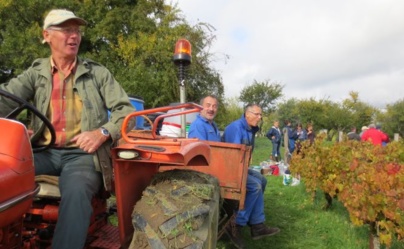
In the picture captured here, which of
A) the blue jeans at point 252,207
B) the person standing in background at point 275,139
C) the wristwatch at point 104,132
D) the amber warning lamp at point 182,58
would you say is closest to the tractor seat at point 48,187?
the wristwatch at point 104,132

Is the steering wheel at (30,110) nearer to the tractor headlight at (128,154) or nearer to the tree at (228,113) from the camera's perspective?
the tractor headlight at (128,154)

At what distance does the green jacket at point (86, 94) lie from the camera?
91.4 inches

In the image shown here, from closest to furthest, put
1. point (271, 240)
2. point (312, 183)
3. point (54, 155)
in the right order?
point (54, 155) → point (271, 240) → point (312, 183)

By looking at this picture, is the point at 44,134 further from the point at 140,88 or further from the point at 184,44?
the point at 140,88

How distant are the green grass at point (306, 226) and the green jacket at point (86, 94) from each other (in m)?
2.81

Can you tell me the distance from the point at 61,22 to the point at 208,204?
4.43 ft

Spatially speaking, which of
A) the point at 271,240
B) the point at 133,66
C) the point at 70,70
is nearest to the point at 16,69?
the point at 133,66

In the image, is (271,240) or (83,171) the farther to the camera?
(271,240)

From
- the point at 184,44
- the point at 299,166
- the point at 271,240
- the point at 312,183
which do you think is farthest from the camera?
the point at 299,166

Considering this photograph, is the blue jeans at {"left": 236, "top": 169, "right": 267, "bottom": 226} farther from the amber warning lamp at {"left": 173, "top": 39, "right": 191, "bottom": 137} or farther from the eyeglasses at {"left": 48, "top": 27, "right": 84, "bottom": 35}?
the eyeglasses at {"left": 48, "top": 27, "right": 84, "bottom": 35}

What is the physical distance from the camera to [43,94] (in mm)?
2408

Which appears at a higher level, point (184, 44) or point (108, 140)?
point (184, 44)

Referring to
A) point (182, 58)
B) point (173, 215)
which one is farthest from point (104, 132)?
point (182, 58)

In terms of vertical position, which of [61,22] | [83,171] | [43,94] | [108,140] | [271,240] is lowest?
[271,240]
